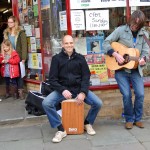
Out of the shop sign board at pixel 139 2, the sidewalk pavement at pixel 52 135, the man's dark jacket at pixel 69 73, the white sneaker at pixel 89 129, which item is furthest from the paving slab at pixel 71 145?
the shop sign board at pixel 139 2

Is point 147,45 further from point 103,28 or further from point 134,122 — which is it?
point 134,122

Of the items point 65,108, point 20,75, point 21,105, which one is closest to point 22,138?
point 65,108

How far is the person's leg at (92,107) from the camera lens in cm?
545

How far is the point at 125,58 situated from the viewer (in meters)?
5.56

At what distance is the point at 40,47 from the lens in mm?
6902

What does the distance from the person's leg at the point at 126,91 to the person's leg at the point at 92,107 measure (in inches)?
17.6

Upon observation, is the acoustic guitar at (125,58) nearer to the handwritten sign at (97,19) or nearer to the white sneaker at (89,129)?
the handwritten sign at (97,19)

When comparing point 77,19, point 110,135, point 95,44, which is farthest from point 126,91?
point 77,19

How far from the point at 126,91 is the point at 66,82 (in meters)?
0.97

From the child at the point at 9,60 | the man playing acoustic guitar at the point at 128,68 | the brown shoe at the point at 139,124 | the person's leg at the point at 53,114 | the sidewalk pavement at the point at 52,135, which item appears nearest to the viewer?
the sidewalk pavement at the point at 52,135

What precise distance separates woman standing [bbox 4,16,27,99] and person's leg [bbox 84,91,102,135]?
2.08 meters

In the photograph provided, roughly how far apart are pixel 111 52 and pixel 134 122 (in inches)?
47.2

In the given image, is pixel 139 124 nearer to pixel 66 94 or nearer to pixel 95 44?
pixel 66 94

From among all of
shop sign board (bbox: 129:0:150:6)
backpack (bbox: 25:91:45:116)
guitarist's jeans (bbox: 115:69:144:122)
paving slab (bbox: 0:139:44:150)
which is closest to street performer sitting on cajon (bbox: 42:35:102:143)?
paving slab (bbox: 0:139:44:150)
